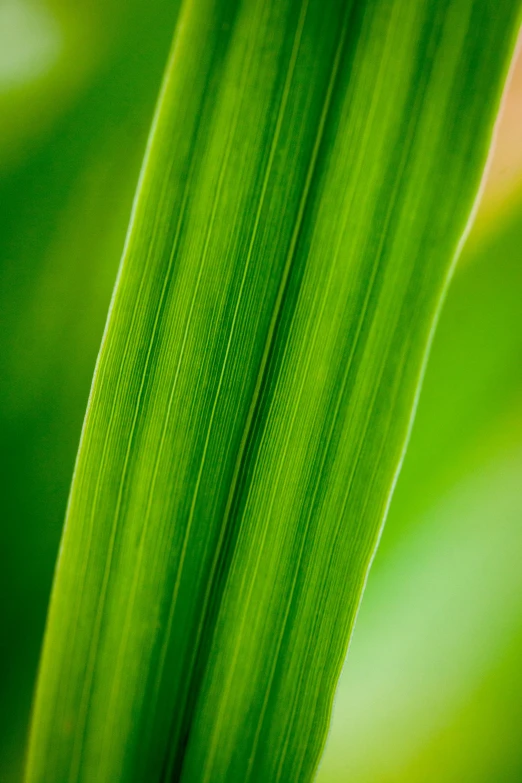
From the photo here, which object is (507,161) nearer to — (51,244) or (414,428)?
(414,428)

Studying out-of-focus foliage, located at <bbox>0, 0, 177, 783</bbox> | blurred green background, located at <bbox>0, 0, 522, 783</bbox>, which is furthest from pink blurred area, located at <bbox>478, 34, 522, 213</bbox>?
out-of-focus foliage, located at <bbox>0, 0, 177, 783</bbox>

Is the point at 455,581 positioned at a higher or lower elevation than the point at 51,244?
lower

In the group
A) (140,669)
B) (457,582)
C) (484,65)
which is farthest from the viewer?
(457,582)

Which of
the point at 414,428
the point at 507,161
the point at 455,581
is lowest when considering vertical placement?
the point at 455,581

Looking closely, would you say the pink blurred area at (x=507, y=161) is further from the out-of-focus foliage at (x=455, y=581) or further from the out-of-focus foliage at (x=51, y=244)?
the out-of-focus foliage at (x=51, y=244)

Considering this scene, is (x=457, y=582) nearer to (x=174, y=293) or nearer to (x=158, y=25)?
(x=174, y=293)

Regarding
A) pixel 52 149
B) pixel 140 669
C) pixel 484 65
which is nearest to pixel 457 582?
pixel 140 669

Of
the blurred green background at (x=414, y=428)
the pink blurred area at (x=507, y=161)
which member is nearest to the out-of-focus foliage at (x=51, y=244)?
the blurred green background at (x=414, y=428)

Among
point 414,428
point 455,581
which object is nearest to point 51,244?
point 414,428

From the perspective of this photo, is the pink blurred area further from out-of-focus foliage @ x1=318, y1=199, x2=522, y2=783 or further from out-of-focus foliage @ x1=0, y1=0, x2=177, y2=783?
out-of-focus foliage @ x1=0, y1=0, x2=177, y2=783
